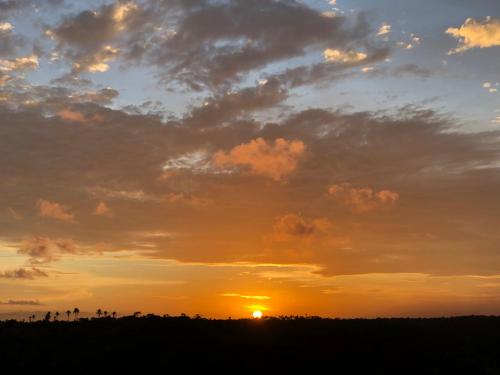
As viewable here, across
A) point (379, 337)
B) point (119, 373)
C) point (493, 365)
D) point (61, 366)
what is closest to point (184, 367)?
point (119, 373)

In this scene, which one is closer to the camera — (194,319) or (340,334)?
(340,334)

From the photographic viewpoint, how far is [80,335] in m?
68.9

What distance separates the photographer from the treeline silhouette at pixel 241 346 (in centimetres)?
5909

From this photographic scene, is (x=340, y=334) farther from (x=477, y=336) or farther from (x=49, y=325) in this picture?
(x=49, y=325)

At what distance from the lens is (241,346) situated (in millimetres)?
64000

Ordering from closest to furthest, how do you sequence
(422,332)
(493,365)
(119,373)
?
(119,373), (493,365), (422,332)

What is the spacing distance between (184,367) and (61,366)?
39.4 feet

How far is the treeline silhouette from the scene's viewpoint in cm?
5909

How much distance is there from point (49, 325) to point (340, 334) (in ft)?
120

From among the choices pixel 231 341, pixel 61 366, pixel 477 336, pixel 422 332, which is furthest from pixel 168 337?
pixel 477 336

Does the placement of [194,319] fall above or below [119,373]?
above

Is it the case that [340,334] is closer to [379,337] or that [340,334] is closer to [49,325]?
[379,337]

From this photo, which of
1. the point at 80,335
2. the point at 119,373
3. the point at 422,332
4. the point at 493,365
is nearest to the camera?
the point at 119,373

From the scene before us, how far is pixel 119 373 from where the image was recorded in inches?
2233
